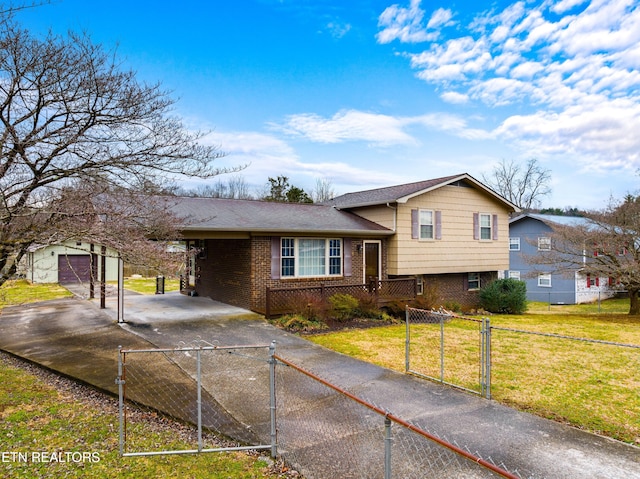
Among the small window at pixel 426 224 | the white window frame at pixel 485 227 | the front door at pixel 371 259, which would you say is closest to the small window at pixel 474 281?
the white window frame at pixel 485 227

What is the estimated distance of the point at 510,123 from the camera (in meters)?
24.8

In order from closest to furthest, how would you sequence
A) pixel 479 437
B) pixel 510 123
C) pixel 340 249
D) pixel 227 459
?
pixel 227 459, pixel 479 437, pixel 340 249, pixel 510 123

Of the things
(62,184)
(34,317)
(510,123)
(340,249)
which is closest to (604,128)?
(510,123)

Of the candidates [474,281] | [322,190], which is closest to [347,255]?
[474,281]

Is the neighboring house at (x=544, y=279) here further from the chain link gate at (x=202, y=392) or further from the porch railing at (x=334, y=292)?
the chain link gate at (x=202, y=392)

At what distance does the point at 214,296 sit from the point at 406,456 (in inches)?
518

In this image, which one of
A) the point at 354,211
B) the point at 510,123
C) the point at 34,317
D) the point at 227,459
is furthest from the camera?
the point at 510,123

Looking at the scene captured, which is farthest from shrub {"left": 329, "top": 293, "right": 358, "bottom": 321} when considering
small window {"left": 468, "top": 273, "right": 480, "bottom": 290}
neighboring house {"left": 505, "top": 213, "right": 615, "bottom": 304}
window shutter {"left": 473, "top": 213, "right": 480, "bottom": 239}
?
neighboring house {"left": 505, "top": 213, "right": 615, "bottom": 304}

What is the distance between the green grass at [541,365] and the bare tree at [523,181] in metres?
36.6

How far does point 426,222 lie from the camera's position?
54.6 feet

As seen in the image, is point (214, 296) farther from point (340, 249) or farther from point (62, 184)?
point (62, 184)

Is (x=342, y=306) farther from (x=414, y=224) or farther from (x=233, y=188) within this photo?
(x=233, y=188)

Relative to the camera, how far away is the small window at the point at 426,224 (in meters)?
16.5

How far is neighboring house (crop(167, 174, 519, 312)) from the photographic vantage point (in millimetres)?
13711
